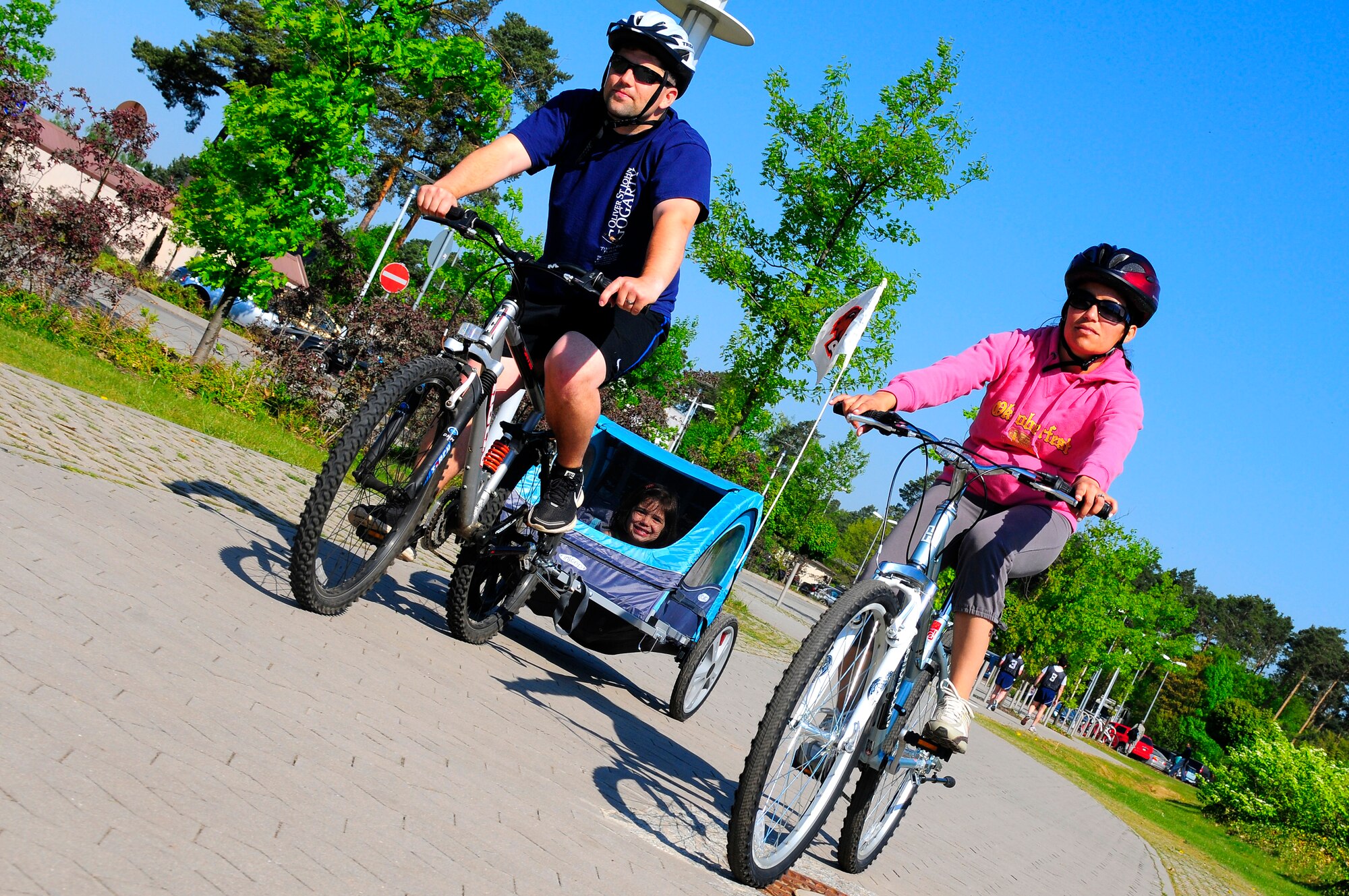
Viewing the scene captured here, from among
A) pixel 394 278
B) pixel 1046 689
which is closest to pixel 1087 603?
pixel 1046 689

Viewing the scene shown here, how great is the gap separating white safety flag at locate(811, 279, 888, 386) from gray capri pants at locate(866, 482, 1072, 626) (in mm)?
8149

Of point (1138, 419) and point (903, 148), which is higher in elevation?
point (903, 148)

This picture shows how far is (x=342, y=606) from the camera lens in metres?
4.84

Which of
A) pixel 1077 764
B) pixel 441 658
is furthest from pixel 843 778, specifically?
pixel 1077 764

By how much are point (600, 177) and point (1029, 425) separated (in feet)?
7.24

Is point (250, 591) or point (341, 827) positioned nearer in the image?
point (341, 827)

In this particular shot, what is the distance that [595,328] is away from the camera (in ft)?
16.0

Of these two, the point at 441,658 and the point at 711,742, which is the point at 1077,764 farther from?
the point at 441,658

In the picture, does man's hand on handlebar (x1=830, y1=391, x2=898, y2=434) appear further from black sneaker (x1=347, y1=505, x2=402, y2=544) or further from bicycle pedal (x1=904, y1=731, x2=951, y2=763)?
black sneaker (x1=347, y1=505, x2=402, y2=544)

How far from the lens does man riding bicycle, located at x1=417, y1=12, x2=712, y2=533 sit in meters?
4.65

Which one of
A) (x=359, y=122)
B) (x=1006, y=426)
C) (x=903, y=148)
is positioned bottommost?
(x=1006, y=426)

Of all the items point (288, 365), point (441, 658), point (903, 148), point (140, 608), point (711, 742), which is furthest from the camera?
point (903, 148)

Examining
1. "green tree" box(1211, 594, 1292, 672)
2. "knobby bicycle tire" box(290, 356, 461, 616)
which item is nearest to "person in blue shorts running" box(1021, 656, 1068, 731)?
"knobby bicycle tire" box(290, 356, 461, 616)

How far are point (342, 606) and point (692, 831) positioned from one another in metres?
1.83
